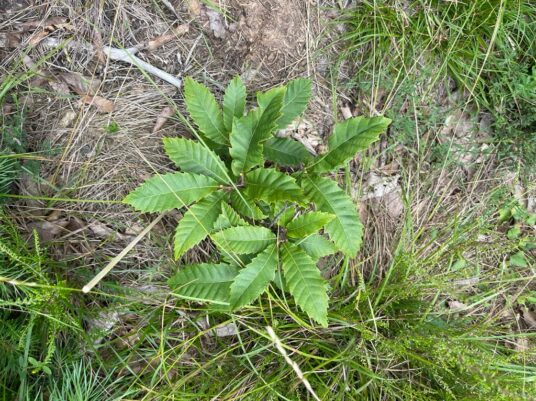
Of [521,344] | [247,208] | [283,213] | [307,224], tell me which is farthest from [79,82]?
[521,344]

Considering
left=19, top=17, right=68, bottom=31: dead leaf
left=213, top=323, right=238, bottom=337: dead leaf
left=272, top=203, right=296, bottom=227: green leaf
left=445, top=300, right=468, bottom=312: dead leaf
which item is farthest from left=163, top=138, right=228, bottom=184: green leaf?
left=445, top=300, right=468, bottom=312: dead leaf

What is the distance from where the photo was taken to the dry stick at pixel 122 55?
6.34 feet

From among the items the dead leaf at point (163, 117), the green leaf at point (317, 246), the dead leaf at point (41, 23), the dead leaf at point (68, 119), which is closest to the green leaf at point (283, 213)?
the green leaf at point (317, 246)

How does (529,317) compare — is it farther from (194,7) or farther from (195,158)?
(194,7)

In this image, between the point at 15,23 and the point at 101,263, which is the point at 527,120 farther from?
the point at 15,23

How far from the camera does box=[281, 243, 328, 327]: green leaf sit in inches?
65.2

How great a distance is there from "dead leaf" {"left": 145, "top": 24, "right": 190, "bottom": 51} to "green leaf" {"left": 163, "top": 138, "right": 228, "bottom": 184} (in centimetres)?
51

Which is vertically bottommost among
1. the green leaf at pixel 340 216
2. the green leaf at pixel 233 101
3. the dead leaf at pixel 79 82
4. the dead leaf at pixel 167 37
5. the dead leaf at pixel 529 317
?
the dead leaf at pixel 529 317

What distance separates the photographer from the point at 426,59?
81.7 inches

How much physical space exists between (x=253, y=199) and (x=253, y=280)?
0.97 feet

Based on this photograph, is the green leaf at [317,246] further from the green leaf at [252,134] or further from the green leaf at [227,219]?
the green leaf at [252,134]

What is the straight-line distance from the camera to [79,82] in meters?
1.94

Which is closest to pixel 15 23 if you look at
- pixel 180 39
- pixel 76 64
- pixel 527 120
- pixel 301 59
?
pixel 76 64

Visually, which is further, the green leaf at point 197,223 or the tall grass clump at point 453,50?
A: the tall grass clump at point 453,50
